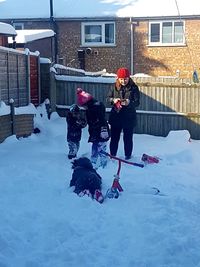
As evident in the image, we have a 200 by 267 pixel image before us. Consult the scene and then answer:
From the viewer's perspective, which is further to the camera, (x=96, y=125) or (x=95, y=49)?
(x=95, y=49)

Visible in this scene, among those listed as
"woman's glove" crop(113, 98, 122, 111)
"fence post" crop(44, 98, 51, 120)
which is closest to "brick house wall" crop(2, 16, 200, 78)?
"fence post" crop(44, 98, 51, 120)

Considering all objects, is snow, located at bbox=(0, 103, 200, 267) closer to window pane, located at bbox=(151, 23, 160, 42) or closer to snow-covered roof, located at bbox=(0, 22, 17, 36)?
snow-covered roof, located at bbox=(0, 22, 17, 36)

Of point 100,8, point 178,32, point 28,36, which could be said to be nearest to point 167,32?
point 178,32

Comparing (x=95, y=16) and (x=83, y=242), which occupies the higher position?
(x=95, y=16)

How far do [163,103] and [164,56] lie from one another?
12.1m

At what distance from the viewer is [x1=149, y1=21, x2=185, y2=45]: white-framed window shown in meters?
24.7

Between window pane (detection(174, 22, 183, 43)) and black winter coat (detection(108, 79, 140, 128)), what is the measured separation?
16.3m

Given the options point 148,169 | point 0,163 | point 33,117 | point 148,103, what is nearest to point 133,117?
point 148,169

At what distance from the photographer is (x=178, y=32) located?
24703mm

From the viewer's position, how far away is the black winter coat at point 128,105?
9195mm

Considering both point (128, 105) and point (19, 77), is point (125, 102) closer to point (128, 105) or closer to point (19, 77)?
point (128, 105)

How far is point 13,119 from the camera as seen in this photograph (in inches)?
426

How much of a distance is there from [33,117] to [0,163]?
3480 millimetres

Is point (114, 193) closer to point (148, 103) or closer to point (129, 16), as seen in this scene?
point (148, 103)
